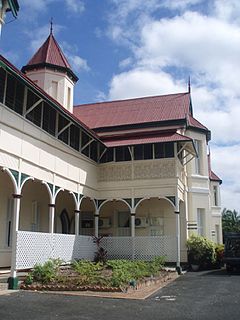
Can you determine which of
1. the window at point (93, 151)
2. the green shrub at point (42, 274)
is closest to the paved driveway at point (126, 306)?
the green shrub at point (42, 274)

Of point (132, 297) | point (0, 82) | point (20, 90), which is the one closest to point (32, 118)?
point (20, 90)

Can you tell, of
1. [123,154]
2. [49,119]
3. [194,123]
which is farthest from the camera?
[194,123]

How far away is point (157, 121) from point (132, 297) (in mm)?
15571

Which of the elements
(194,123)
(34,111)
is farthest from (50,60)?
(34,111)

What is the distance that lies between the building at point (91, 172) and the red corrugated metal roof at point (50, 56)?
0.07 meters

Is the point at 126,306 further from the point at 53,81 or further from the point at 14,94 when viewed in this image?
the point at 53,81

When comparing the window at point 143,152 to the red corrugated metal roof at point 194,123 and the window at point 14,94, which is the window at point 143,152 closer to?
the red corrugated metal roof at point 194,123

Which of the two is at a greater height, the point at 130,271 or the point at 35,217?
the point at 35,217

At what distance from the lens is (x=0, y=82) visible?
13.6 metres

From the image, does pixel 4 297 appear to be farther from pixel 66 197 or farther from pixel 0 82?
pixel 66 197

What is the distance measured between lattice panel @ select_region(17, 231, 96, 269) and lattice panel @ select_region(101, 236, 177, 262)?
52.3 inches

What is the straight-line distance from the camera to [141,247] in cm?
2092

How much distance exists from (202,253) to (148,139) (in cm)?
673

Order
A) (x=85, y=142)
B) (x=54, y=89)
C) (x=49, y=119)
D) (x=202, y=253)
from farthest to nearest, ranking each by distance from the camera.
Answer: (x=54, y=89)
(x=202, y=253)
(x=85, y=142)
(x=49, y=119)
